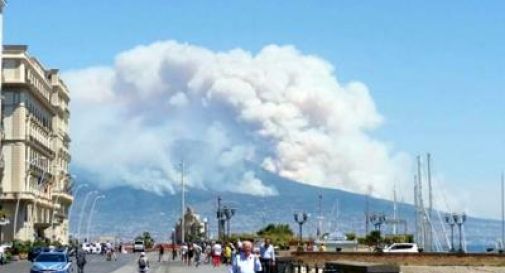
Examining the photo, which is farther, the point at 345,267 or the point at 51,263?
the point at 51,263

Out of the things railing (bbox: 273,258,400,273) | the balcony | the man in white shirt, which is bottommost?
railing (bbox: 273,258,400,273)

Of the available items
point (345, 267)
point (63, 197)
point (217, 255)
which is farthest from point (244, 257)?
point (63, 197)

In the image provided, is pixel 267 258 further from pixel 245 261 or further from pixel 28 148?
pixel 28 148

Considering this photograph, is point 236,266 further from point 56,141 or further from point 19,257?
point 56,141

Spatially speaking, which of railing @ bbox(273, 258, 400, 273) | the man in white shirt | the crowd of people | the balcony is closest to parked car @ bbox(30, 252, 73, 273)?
the crowd of people

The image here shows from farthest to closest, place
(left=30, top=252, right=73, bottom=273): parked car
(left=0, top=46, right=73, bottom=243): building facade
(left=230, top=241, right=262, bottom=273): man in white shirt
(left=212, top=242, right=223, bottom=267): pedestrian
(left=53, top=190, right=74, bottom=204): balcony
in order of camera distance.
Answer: (left=53, top=190, right=74, bottom=204): balcony, (left=0, top=46, right=73, bottom=243): building facade, (left=212, top=242, right=223, bottom=267): pedestrian, (left=30, top=252, right=73, bottom=273): parked car, (left=230, top=241, right=262, bottom=273): man in white shirt

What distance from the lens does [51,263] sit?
5716cm

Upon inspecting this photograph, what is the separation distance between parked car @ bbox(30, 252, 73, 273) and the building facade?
223ft

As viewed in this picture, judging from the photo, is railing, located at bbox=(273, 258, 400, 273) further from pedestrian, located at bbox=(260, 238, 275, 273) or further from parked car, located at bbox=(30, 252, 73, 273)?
parked car, located at bbox=(30, 252, 73, 273)

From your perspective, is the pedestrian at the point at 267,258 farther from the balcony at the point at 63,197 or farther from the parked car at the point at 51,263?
the balcony at the point at 63,197

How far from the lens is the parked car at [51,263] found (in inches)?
2212

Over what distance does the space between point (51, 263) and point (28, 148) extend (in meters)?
81.7

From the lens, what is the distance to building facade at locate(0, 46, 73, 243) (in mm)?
131875

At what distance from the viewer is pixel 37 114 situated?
14700 cm
